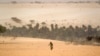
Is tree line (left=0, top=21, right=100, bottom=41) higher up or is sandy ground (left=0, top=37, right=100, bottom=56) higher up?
tree line (left=0, top=21, right=100, bottom=41)

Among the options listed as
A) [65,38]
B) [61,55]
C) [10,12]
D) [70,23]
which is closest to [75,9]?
[70,23]

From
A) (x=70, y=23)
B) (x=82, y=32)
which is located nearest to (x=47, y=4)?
(x=70, y=23)

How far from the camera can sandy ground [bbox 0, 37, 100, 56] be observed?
6.21 feet

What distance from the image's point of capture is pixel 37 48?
1.91 meters

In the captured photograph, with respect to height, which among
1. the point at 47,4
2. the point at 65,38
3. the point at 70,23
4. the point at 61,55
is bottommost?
the point at 61,55

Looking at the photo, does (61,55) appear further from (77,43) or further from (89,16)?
(89,16)

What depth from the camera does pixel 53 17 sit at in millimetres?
1908

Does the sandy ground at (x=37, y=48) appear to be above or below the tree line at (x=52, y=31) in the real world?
below

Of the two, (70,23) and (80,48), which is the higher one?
(70,23)

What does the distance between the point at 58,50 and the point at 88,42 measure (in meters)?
0.25

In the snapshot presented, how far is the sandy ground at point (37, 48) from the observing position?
6.21 ft

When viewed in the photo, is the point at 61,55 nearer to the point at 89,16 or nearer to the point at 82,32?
the point at 82,32

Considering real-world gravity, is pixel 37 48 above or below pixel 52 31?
below

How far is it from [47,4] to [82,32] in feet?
1.19
